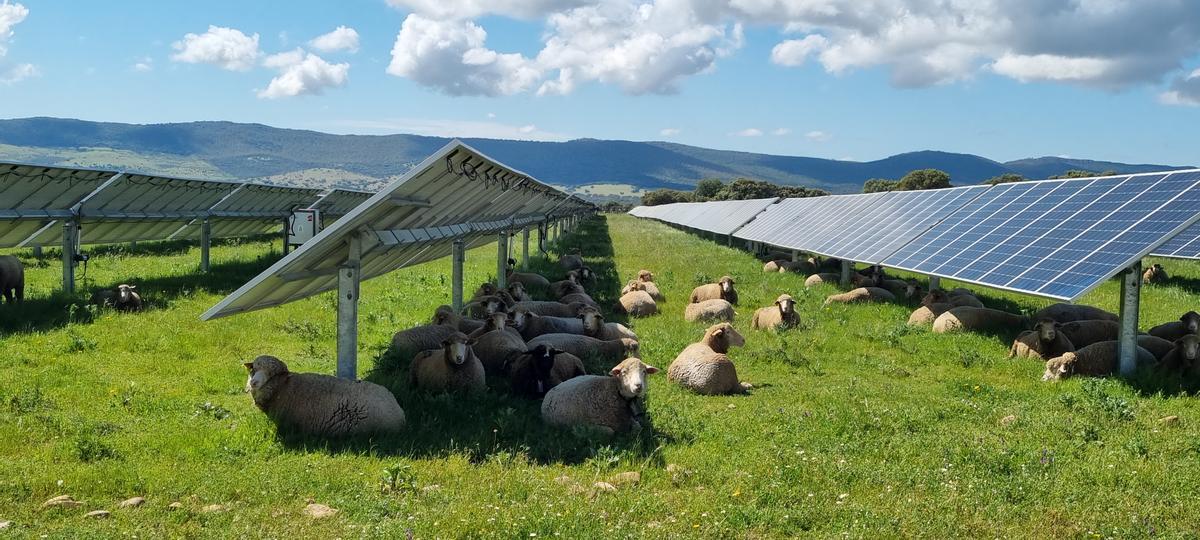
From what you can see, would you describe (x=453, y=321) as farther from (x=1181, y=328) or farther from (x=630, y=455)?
(x=1181, y=328)

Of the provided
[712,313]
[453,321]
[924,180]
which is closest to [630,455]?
[453,321]

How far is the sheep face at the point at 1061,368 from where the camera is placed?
37.5 ft

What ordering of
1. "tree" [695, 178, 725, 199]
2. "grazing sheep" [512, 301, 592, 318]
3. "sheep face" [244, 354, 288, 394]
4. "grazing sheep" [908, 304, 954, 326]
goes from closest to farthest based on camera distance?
"sheep face" [244, 354, 288, 394], "grazing sheep" [512, 301, 592, 318], "grazing sheep" [908, 304, 954, 326], "tree" [695, 178, 725, 199]

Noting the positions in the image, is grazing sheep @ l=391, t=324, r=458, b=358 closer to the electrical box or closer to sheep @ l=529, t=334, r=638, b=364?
sheep @ l=529, t=334, r=638, b=364

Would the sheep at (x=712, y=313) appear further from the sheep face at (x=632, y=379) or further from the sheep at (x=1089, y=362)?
the sheep face at (x=632, y=379)

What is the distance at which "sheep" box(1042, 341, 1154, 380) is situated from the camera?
11500 mm

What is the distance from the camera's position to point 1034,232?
15625 millimetres

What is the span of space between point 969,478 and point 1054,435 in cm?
207

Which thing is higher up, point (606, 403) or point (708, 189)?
point (708, 189)

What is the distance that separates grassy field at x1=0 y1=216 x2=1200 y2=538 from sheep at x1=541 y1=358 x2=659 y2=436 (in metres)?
0.35

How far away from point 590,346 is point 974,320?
7.82m

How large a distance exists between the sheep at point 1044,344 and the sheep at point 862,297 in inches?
233

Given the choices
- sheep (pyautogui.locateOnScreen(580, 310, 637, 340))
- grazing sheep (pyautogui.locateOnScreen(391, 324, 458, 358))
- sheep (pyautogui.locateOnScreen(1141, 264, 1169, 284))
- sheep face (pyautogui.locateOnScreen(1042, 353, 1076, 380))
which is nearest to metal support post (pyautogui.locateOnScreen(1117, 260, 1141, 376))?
sheep face (pyautogui.locateOnScreen(1042, 353, 1076, 380))

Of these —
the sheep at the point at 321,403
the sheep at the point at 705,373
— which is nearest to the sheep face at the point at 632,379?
the sheep at the point at 705,373
